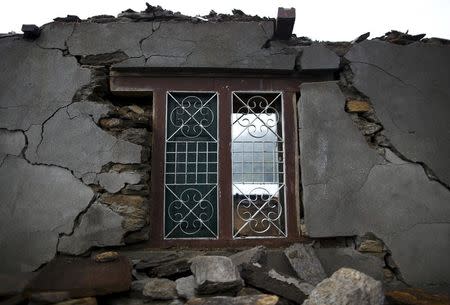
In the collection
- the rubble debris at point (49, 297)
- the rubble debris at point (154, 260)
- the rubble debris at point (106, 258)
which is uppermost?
the rubble debris at point (106, 258)

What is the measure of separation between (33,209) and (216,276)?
1909 millimetres

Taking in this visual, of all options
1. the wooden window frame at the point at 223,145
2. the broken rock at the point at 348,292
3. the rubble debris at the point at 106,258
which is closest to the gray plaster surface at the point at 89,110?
the wooden window frame at the point at 223,145

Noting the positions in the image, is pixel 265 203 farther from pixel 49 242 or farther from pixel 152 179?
pixel 49 242

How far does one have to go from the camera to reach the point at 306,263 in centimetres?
334

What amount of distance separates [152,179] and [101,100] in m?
0.98

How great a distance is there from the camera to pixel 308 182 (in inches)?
143

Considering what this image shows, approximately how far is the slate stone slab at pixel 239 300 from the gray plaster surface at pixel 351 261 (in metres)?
1.08

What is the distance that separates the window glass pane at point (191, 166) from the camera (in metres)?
3.67

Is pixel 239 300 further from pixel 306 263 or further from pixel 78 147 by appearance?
pixel 78 147

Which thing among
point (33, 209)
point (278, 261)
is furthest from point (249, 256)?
point (33, 209)

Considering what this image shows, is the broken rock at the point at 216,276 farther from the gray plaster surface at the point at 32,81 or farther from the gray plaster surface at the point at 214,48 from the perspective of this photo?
the gray plaster surface at the point at 32,81

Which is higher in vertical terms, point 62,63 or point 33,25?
point 33,25

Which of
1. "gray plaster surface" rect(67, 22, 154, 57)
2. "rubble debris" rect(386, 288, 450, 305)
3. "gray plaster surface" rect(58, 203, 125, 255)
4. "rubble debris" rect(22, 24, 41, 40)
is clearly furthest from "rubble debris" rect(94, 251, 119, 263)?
"rubble debris" rect(22, 24, 41, 40)

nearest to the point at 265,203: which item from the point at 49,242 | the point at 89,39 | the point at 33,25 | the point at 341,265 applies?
the point at 341,265
